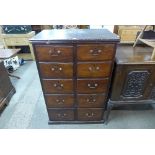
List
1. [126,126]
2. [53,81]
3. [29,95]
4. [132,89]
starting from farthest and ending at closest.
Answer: [29,95] < [126,126] < [132,89] < [53,81]

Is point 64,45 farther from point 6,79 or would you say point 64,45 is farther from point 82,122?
point 6,79

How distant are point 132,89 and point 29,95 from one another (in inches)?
59.0

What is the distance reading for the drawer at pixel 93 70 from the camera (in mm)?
1184

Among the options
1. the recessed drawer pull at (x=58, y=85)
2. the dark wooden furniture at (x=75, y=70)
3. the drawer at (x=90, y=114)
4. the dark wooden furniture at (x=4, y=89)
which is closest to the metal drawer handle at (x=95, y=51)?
the dark wooden furniture at (x=75, y=70)

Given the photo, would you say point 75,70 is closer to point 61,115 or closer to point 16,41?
point 61,115

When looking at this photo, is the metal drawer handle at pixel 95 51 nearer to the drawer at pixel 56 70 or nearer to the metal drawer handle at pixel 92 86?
the drawer at pixel 56 70

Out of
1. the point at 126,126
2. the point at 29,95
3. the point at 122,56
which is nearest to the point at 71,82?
the point at 122,56

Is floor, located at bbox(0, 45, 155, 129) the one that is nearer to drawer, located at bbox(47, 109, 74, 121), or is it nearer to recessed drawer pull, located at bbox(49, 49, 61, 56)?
drawer, located at bbox(47, 109, 74, 121)

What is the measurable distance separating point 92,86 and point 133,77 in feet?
1.30

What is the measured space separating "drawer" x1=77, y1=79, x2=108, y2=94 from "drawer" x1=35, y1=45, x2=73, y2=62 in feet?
0.88

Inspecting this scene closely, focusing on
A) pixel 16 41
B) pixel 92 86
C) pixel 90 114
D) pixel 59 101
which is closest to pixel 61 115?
pixel 59 101
